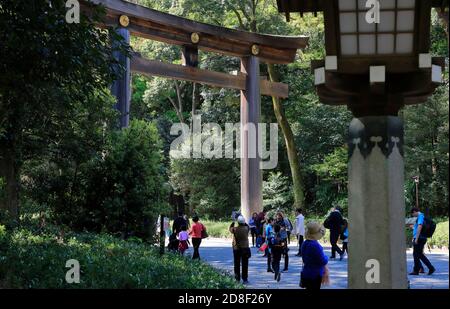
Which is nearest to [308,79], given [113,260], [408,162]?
[408,162]

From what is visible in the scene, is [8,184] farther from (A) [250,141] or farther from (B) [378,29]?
(B) [378,29]

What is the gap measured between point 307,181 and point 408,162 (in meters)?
10.5

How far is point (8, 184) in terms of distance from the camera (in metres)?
14.0

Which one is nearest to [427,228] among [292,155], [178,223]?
[178,223]

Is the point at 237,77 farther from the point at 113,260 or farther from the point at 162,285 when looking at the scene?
the point at 162,285

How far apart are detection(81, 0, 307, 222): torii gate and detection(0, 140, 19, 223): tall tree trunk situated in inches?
143

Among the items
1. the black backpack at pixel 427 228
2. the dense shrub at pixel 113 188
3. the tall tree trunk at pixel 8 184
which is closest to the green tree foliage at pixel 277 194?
the dense shrub at pixel 113 188

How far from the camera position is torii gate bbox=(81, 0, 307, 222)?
17219mm

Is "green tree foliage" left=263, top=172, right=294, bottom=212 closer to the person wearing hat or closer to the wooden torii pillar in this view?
the wooden torii pillar

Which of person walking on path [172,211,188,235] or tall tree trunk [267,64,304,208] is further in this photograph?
tall tree trunk [267,64,304,208]

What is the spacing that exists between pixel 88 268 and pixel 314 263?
139 inches

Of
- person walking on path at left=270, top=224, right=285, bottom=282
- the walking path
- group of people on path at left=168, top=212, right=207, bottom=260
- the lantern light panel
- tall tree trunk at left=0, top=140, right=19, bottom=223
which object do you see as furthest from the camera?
group of people on path at left=168, top=212, right=207, bottom=260

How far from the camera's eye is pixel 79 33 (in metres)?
9.25

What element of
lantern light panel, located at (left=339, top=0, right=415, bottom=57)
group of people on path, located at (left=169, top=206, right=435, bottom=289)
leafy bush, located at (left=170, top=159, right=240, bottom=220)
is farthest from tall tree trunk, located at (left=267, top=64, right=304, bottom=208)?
lantern light panel, located at (left=339, top=0, right=415, bottom=57)
